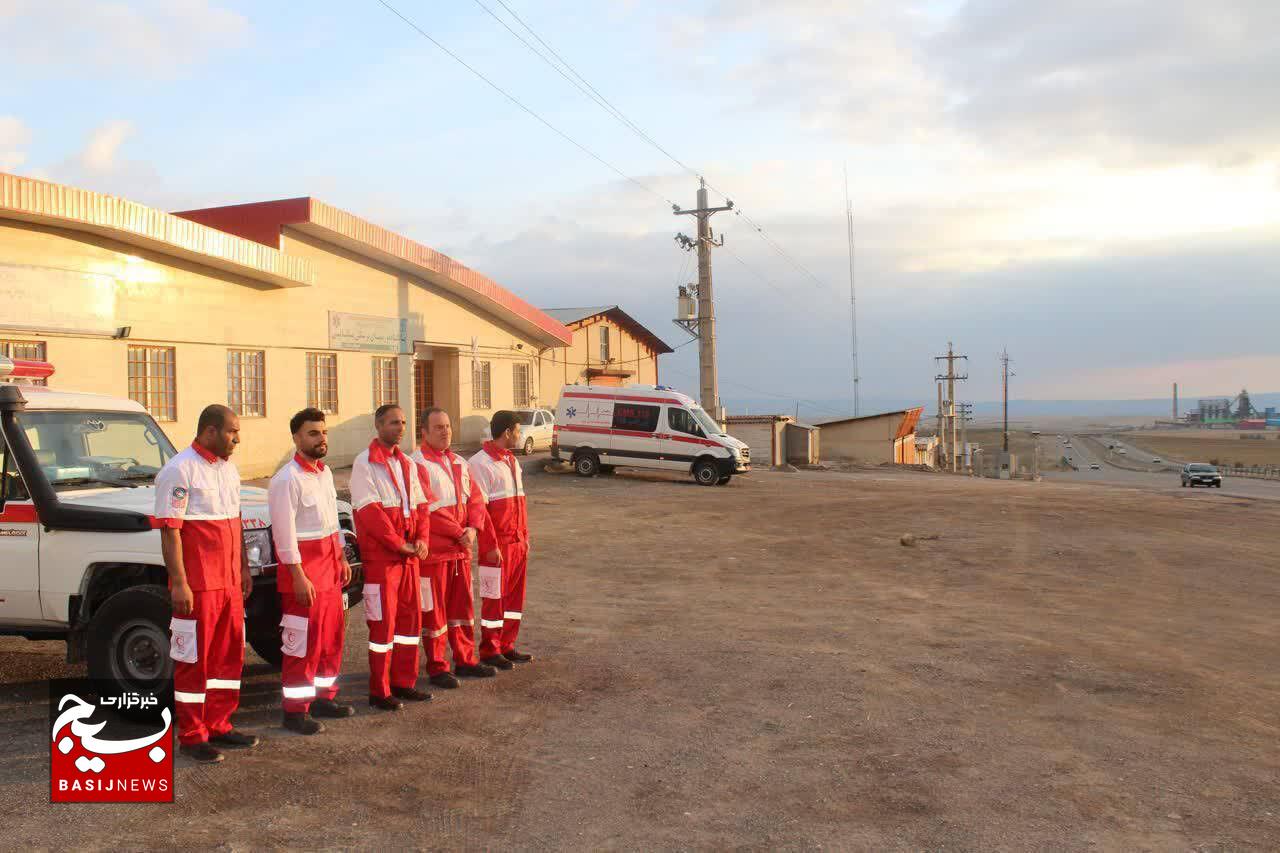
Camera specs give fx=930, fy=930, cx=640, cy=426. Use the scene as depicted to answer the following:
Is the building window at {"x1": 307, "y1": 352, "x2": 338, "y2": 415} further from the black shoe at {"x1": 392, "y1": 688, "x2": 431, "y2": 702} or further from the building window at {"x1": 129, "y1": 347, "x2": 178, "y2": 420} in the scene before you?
the black shoe at {"x1": 392, "y1": 688, "x2": 431, "y2": 702}

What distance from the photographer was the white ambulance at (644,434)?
24.1m

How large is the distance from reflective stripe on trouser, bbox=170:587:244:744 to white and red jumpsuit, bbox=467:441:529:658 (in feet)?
6.53

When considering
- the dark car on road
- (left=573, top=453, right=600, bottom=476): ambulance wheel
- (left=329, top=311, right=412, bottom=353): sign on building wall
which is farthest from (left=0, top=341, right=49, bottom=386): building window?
the dark car on road

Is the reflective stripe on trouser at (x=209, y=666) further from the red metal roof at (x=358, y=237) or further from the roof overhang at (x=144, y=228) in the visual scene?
the red metal roof at (x=358, y=237)

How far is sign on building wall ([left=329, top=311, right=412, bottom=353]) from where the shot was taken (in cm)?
2444

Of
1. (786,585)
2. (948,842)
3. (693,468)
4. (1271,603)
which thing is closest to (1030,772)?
(948,842)

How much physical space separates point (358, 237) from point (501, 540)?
18.8 metres

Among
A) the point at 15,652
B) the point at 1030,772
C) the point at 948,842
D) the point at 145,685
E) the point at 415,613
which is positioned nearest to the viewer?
the point at 948,842

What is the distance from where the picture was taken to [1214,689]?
7.03 metres

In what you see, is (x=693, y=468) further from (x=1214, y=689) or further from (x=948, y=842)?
(x=948, y=842)

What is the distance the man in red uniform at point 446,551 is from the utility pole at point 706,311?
26709 millimetres

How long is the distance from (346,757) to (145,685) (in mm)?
1498

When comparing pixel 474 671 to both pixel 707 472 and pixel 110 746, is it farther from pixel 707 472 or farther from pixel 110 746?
pixel 707 472

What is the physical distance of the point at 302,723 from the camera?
18.8ft
